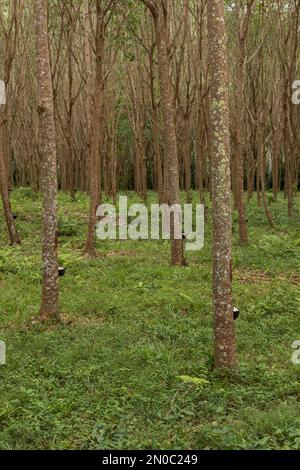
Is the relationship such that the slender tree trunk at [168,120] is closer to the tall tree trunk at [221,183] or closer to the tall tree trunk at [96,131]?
the tall tree trunk at [96,131]

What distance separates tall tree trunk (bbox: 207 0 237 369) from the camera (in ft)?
19.7

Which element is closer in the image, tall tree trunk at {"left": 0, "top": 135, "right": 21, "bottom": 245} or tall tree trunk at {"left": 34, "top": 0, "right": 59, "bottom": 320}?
tall tree trunk at {"left": 34, "top": 0, "right": 59, "bottom": 320}

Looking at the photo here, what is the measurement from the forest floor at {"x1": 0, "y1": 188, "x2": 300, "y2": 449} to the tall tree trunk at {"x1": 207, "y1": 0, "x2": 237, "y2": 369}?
56 cm

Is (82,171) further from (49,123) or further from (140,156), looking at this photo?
(49,123)

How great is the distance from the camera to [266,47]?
73.7ft

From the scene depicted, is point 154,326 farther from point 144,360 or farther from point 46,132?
point 46,132

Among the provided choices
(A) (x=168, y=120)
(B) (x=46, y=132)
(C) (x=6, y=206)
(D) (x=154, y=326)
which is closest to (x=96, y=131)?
(A) (x=168, y=120)

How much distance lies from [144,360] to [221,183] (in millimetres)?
2491

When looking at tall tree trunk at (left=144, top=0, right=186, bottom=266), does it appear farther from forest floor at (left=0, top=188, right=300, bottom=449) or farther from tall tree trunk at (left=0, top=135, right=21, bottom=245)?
tall tree trunk at (left=0, top=135, right=21, bottom=245)

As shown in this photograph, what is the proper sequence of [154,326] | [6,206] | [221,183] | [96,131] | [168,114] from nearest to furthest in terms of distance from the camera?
1. [221,183]
2. [154,326]
3. [168,114]
4. [96,131]
5. [6,206]

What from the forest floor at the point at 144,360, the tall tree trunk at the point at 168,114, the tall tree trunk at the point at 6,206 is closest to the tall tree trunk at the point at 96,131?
the forest floor at the point at 144,360

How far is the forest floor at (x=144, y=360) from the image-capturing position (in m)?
5.07

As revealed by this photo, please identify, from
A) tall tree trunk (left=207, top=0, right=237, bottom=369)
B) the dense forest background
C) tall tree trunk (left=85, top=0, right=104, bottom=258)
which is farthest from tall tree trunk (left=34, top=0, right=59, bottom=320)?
tall tree trunk (left=85, top=0, right=104, bottom=258)

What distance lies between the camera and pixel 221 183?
240 inches
